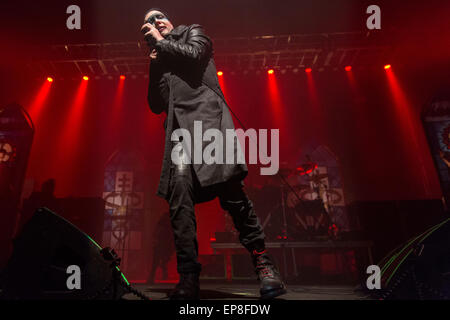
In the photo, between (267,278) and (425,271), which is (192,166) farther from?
(425,271)

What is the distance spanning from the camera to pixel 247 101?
31.7 ft

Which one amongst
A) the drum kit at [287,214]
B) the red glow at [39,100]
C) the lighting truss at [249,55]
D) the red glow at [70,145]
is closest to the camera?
the drum kit at [287,214]

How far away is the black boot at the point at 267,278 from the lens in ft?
4.81

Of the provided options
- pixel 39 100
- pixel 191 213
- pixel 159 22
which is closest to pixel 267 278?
pixel 191 213

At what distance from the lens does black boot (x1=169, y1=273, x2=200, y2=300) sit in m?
1.29

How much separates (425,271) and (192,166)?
1423mm

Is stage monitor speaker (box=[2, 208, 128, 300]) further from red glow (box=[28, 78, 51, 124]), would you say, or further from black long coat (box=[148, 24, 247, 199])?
red glow (box=[28, 78, 51, 124])

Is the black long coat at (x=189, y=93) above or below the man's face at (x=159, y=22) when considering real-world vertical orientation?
below

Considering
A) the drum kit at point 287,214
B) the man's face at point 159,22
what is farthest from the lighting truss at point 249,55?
the man's face at point 159,22

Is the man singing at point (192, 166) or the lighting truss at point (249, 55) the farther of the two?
the lighting truss at point (249, 55)

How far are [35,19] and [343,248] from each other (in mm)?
7225

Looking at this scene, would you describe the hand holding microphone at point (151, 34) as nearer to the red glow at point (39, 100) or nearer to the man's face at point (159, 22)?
the man's face at point (159, 22)

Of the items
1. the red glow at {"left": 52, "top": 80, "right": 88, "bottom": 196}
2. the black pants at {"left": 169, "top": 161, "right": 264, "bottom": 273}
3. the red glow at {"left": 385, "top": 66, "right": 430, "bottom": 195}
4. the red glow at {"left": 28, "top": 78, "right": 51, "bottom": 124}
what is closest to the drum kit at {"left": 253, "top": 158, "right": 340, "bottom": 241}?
the black pants at {"left": 169, "top": 161, "right": 264, "bottom": 273}

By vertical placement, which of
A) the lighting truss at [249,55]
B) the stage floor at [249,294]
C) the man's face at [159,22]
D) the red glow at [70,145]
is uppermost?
the lighting truss at [249,55]
